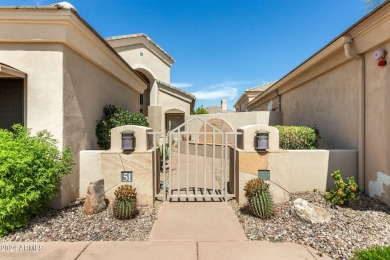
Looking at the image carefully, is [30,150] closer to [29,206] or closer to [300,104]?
[29,206]

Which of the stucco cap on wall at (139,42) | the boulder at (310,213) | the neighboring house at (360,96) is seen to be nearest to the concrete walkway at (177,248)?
the boulder at (310,213)

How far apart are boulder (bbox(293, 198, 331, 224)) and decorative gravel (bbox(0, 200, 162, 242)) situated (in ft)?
10.1

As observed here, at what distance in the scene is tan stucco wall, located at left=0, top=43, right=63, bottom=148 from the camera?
5168 mm

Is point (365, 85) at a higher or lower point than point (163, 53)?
lower

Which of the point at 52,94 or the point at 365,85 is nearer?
the point at 52,94

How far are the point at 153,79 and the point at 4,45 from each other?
14.1 m

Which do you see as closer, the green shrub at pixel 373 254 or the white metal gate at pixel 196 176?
the green shrub at pixel 373 254

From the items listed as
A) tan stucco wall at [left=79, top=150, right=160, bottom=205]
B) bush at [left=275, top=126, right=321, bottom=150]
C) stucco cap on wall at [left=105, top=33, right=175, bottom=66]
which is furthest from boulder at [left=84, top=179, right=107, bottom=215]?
stucco cap on wall at [left=105, top=33, right=175, bottom=66]

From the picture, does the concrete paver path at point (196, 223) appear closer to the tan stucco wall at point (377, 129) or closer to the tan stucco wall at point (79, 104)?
the tan stucco wall at point (79, 104)

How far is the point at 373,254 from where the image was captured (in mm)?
3223

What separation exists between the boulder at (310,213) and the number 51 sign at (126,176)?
3868mm

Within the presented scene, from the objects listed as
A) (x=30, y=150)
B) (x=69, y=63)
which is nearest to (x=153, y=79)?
(x=69, y=63)

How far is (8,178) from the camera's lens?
160 inches

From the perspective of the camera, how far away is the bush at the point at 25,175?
4.00 metres
